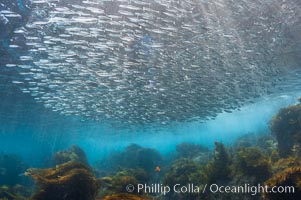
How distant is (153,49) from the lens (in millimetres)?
15383

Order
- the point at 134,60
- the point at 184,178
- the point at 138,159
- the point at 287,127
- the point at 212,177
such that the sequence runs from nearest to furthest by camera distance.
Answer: the point at 212,177 → the point at 184,178 → the point at 287,127 → the point at 134,60 → the point at 138,159

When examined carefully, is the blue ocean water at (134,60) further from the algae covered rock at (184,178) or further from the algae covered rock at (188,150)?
the algae covered rock at (188,150)

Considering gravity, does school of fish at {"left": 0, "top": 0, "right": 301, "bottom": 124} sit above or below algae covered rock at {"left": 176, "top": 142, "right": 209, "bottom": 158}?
above

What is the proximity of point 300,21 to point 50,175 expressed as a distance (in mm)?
14645

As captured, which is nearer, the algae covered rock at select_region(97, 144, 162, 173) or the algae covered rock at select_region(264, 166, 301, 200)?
the algae covered rock at select_region(264, 166, 301, 200)

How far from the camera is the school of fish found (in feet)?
Answer: 38.1

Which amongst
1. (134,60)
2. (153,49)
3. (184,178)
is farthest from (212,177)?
(134,60)

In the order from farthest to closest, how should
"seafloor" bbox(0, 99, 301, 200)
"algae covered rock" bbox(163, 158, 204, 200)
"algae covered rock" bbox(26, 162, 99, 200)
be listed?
"algae covered rock" bbox(163, 158, 204, 200)
"algae covered rock" bbox(26, 162, 99, 200)
"seafloor" bbox(0, 99, 301, 200)

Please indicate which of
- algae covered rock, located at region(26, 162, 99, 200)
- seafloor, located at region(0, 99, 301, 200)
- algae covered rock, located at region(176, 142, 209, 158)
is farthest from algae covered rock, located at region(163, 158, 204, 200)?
algae covered rock, located at region(176, 142, 209, 158)

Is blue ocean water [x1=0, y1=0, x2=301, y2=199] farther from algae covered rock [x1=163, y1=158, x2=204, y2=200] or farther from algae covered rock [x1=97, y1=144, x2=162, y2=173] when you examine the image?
algae covered rock [x1=97, y1=144, x2=162, y2=173]

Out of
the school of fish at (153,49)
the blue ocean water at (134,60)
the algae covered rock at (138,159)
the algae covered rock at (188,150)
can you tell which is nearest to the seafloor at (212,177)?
the blue ocean water at (134,60)

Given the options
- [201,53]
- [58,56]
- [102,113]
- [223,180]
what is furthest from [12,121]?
[223,180]

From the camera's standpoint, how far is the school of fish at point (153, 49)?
1161 centimetres

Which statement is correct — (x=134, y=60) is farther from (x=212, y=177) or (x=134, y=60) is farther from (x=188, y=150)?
(x=188, y=150)
